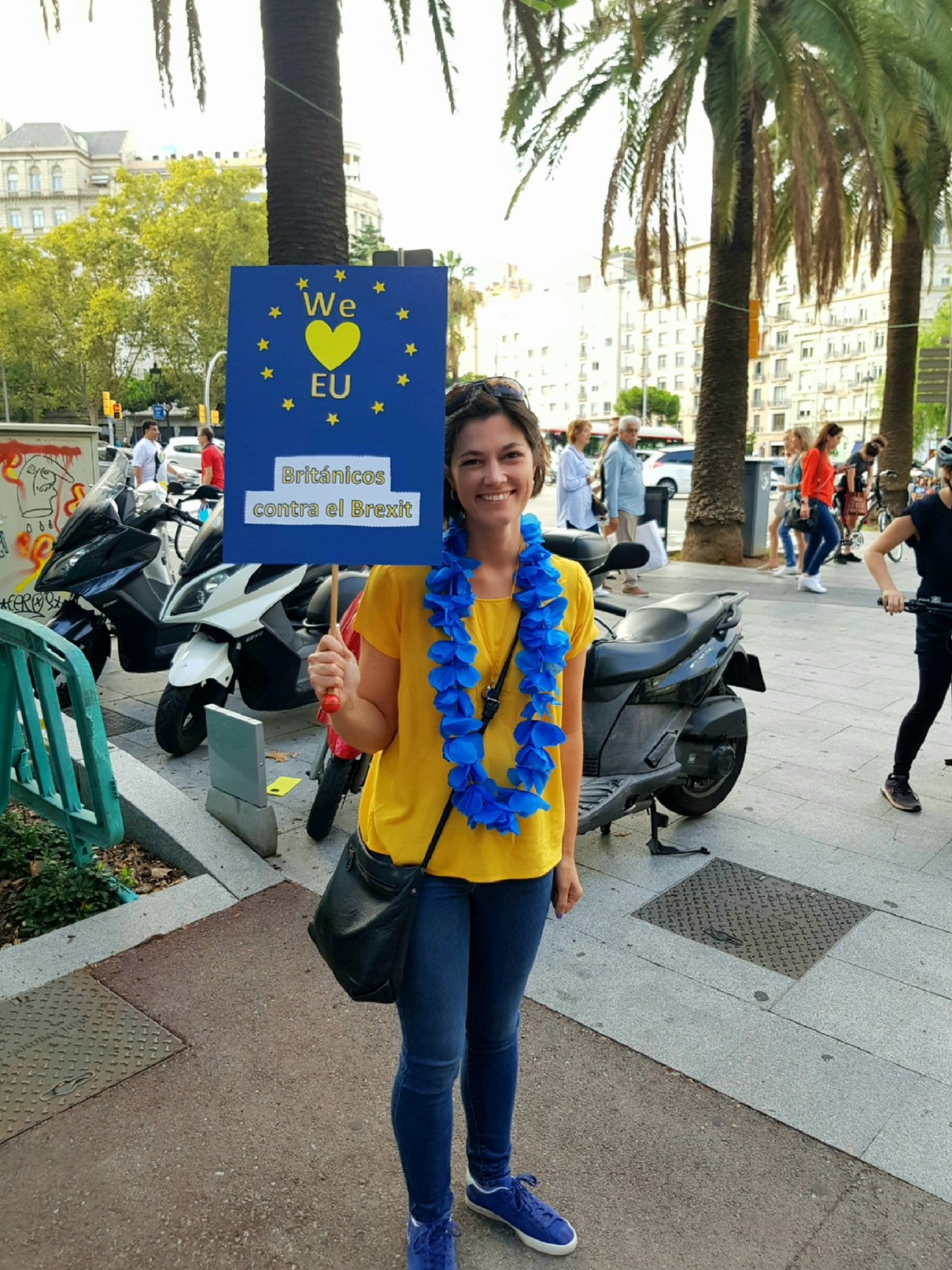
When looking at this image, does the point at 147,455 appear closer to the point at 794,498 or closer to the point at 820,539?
the point at 794,498

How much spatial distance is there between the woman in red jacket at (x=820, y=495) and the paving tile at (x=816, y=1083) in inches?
337

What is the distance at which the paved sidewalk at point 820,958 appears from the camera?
2.56 m

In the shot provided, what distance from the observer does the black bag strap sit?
180 centimetres

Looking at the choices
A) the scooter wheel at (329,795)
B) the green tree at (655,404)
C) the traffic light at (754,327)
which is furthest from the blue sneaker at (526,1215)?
the green tree at (655,404)

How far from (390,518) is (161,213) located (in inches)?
1994

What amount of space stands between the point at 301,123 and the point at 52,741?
4330 millimetres

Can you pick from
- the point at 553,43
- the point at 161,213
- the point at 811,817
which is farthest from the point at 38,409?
the point at 811,817

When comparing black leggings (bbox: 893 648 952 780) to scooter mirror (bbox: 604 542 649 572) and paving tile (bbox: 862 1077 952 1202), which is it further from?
paving tile (bbox: 862 1077 952 1202)

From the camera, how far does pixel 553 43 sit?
9.16m

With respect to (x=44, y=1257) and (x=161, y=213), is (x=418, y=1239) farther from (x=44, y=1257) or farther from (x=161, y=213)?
(x=161, y=213)

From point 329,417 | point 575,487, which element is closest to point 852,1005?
point 329,417

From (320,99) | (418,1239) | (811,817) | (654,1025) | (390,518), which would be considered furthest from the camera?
(320,99)

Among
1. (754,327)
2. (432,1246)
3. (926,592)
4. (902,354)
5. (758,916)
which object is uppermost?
(754,327)

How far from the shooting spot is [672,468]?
3578cm
